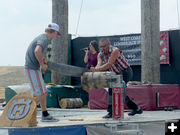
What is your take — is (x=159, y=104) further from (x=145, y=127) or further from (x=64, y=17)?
(x=64, y=17)

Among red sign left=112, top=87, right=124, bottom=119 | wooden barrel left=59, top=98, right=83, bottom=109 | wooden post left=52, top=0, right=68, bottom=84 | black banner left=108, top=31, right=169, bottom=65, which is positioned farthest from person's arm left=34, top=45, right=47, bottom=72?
black banner left=108, top=31, right=169, bottom=65

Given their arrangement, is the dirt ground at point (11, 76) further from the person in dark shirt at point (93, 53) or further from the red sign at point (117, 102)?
the red sign at point (117, 102)

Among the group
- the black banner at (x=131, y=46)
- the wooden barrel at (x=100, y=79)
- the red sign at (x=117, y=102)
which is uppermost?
the black banner at (x=131, y=46)

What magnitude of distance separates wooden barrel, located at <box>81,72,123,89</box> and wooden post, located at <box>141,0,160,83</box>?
3.28m

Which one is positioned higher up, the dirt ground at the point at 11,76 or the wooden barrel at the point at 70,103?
the dirt ground at the point at 11,76

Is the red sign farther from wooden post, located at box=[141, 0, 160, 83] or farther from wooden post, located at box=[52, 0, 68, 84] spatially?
wooden post, located at box=[52, 0, 68, 84]

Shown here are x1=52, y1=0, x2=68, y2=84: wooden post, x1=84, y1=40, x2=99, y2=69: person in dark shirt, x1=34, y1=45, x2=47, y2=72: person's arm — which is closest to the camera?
x1=34, y1=45, x2=47, y2=72: person's arm

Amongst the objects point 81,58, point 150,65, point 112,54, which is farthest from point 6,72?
point 112,54

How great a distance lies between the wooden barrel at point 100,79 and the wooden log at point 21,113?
102cm

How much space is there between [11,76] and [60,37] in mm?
29908

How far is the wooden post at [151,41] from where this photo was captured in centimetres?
902

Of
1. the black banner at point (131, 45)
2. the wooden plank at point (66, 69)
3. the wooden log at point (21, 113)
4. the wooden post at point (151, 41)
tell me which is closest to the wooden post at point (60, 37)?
the black banner at point (131, 45)

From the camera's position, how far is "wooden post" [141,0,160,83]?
29.6 feet

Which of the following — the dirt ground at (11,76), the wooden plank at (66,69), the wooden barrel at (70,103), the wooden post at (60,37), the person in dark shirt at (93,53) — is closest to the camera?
the wooden plank at (66,69)
